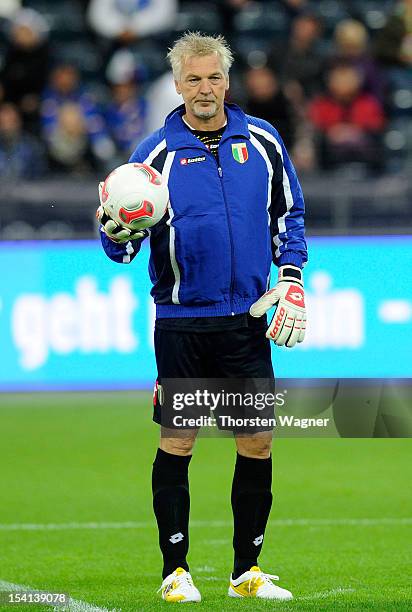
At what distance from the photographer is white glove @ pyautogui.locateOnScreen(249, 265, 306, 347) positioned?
5940 millimetres

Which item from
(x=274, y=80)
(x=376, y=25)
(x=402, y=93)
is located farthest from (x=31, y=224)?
(x=376, y=25)

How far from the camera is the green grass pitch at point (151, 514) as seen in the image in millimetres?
6414

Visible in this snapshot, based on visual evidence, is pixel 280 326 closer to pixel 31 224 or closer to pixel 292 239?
pixel 292 239

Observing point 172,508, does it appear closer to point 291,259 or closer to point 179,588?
point 179,588

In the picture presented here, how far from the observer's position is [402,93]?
55.0 ft

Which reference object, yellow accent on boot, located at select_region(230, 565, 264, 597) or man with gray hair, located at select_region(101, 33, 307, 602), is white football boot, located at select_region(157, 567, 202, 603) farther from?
yellow accent on boot, located at select_region(230, 565, 264, 597)

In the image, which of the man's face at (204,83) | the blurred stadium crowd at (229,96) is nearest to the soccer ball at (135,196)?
the man's face at (204,83)

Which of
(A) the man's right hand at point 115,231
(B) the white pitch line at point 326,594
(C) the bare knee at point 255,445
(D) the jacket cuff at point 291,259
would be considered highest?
(A) the man's right hand at point 115,231

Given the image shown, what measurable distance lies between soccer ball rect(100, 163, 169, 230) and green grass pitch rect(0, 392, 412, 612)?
5.34ft

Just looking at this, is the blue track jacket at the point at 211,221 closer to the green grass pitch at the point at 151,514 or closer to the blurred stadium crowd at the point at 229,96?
the green grass pitch at the point at 151,514

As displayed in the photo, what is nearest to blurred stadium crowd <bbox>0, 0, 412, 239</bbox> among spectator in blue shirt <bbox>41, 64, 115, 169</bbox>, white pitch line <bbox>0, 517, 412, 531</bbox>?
spectator in blue shirt <bbox>41, 64, 115, 169</bbox>

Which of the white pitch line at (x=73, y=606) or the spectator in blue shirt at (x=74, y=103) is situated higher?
the spectator in blue shirt at (x=74, y=103)

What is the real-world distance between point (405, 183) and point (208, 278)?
7.98 metres

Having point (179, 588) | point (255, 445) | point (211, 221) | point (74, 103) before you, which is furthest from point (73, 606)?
point (74, 103)
